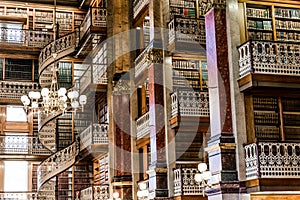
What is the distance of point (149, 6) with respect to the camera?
47.3 ft

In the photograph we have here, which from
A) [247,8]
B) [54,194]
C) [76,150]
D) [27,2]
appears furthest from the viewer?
[27,2]

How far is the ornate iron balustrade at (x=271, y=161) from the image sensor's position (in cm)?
1009

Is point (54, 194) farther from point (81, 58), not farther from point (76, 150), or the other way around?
point (81, 58)

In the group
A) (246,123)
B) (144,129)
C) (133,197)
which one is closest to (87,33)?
(144,129)

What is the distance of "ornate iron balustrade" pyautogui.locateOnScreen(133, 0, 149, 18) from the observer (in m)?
15.4

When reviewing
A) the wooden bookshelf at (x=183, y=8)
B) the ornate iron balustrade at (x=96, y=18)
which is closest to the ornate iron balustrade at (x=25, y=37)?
the ornate iron balustrade at (x=96, y=18)

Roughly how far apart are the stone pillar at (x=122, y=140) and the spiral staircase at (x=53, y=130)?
5.55ft

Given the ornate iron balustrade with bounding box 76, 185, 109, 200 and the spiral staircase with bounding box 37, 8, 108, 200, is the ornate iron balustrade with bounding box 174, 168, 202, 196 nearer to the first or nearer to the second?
the ornate iron balustrade with bounding box 76, 185, 109, 200

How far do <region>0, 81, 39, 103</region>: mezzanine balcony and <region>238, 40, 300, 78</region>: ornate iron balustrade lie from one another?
35.8 feet

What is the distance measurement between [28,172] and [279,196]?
11131 millimetres

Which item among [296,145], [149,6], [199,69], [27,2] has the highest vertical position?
[27,2]

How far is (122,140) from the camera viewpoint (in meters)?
16.2

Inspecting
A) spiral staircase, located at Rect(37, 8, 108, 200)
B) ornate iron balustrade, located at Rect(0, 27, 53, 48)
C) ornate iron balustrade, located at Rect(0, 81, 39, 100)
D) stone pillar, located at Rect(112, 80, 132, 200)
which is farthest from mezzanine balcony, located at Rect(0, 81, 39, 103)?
stone pillar, located at Rect(112, 80, 132, 200)

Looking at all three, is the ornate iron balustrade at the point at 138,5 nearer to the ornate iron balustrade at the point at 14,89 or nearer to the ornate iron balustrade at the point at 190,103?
the ornate iron balustrade at the point at 190,103
